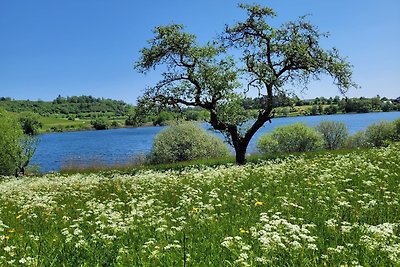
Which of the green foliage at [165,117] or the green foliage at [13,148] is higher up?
the green foliage at [165,117]

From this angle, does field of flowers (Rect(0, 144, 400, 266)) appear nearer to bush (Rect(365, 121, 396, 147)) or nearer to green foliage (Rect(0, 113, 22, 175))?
green foliage (Rect(0, 113, 22, 175))

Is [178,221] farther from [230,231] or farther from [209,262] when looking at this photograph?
[209,262]

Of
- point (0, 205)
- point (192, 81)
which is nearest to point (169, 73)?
point (192, 81)

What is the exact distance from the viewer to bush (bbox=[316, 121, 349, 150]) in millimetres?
47219

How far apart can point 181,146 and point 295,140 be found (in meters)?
13.3

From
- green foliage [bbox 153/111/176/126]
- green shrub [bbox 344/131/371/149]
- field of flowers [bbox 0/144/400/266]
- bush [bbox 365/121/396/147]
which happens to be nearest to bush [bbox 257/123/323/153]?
green shrub [bbox 344/131/371/149]

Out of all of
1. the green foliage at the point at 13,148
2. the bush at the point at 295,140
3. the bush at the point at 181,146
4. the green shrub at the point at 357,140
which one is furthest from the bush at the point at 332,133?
the green foliage at the point at 13,148

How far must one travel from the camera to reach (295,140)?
43938mm

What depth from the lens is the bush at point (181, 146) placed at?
39.4 metres

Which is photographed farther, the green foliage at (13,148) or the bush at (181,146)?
the bush at (181,146)

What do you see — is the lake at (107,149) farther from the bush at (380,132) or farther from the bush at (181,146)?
the bush at (380,132)

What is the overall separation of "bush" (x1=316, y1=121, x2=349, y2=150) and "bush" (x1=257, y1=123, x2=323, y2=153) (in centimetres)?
→ 333

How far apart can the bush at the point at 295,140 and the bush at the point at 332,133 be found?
3.33 m

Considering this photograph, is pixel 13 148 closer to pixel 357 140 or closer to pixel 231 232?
pixel 231 232
